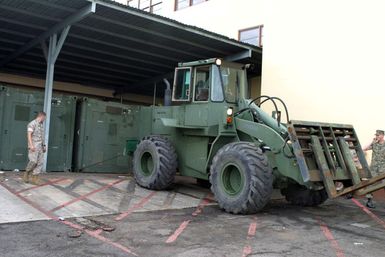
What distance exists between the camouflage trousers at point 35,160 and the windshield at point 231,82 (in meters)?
4.37

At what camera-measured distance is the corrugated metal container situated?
1315cm

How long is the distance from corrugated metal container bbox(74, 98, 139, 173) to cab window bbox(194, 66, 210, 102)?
191 inches

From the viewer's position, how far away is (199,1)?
18.3m

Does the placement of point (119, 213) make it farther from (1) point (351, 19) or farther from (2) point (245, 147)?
(1) point (351, 19)

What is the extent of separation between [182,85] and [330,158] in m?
3.92

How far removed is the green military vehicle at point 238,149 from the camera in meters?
7.59

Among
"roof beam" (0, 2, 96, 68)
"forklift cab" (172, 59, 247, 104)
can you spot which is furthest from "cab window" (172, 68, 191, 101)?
"roof beam" (0, 2, 96, 68)

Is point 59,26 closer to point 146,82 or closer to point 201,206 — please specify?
point 201,206

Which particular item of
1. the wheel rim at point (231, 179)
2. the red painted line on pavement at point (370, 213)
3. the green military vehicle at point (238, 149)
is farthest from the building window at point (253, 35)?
the wheel rim at point (231, 179)

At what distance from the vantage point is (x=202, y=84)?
31.4ft

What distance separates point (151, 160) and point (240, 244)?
516 centimetres

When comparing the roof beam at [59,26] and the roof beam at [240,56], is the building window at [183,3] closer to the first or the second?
the roof beam at [240,56]

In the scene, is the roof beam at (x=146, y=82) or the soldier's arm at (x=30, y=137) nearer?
the soldier's arm at (x=30, y=137)

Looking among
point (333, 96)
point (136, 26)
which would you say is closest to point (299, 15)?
point (333, 96)
